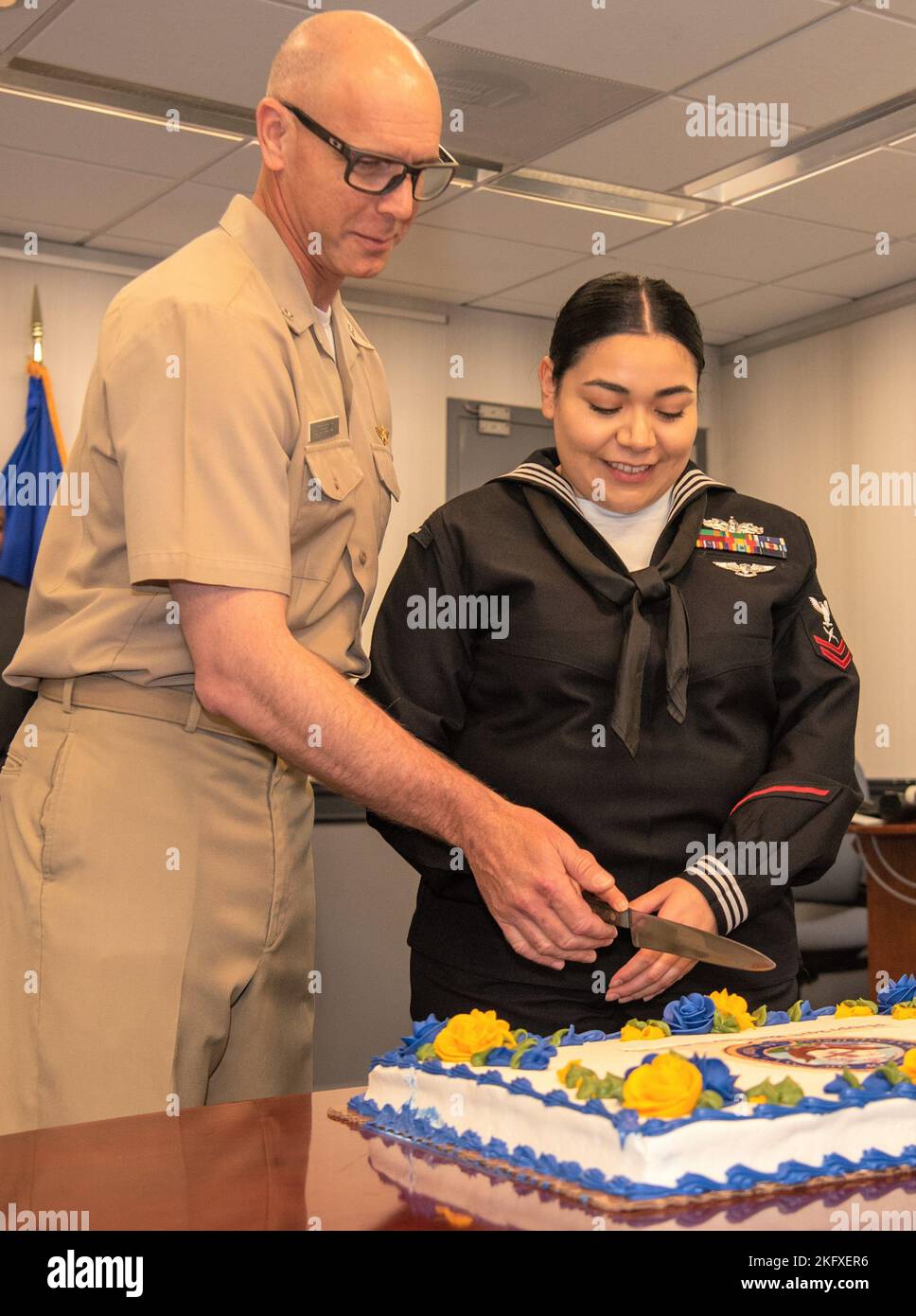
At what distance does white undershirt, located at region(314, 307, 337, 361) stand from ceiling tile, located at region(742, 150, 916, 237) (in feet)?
12.6

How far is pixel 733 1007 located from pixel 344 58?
1.00 m

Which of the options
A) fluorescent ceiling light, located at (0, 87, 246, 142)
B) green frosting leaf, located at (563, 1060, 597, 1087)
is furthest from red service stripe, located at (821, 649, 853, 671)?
fluorescent ceiling light, located at (0, 87, 246, 142)

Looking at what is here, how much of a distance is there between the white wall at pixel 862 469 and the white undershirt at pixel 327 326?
5147 mm

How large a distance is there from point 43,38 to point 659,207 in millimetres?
2364

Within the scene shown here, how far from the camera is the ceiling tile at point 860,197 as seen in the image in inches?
201

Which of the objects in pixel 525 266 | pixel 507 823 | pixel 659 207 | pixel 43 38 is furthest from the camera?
pixel 525 266

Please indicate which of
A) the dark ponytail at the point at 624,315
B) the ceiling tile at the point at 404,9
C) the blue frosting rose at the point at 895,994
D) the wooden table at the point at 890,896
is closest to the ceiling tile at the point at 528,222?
the ceiling tile at the point at 404,9

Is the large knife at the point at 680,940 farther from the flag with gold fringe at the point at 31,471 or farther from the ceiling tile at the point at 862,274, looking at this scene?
the ceiling tile at the point at 862,274

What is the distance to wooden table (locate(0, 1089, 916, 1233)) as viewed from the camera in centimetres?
88

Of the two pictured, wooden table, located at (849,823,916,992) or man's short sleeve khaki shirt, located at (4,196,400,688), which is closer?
man's short sleeve khaki shirt, located at (4,196,400,688)

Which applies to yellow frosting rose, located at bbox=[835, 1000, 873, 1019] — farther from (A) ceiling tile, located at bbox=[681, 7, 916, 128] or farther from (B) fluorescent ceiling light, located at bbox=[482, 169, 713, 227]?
(B) fluorescent ceiling light, located at bbox=[482, 169, 713, 227]
